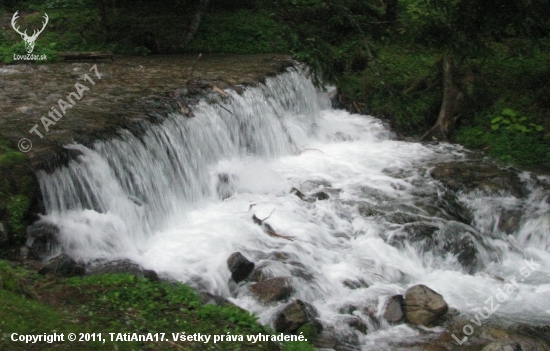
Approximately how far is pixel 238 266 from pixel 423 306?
7.34 feet

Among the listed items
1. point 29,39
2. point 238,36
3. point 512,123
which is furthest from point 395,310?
point 29,39

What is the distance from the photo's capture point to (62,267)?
19.2 feet

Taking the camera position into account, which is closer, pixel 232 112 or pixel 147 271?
pixel 147 271

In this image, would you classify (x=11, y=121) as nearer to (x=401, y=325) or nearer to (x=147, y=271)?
(x=147, y=271)

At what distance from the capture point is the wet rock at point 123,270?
20.1 feet

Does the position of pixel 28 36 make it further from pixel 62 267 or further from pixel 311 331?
pixel 311 331

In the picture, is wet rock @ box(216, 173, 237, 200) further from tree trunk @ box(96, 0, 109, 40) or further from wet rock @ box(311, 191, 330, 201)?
tree trunk @ box(96, 0, 109, 40)

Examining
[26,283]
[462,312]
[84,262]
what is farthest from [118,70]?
[462,312]

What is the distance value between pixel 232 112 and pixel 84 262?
504 centimetres

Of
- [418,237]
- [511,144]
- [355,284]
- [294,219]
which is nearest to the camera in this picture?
[355,284]

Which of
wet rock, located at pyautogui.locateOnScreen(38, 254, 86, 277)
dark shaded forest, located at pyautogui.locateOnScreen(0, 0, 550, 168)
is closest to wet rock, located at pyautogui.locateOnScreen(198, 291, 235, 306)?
wet rock, located at pyautogui.locateOnScreen(38, 254, 86, 277)

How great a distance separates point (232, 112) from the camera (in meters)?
10.8

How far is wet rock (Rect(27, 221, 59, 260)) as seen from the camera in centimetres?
630

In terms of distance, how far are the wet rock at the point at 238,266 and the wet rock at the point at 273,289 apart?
26 centimetres
